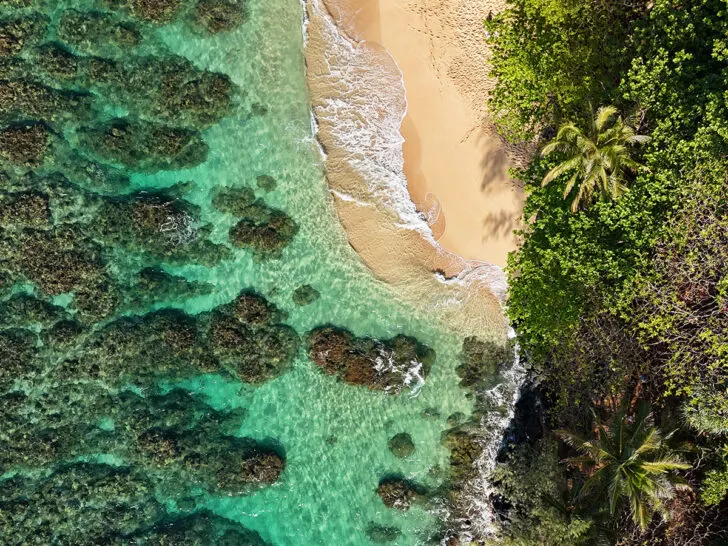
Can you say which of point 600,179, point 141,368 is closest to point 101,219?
point 141,368

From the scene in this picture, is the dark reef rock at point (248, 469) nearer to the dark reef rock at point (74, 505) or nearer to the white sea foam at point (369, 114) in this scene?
the dark reef rock at point (74, 505)

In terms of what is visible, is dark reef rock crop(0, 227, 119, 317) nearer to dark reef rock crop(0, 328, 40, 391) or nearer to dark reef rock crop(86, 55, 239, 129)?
dark reef rock crop(0, 328, 40, 391)

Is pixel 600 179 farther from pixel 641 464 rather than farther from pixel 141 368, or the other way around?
pixel 141 368

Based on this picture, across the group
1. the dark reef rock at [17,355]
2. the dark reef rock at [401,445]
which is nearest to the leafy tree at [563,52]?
the dark reef rock at [401,445]

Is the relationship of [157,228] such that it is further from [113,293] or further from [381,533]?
[381,533]

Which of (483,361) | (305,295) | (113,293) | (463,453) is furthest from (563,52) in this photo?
(113,293)
